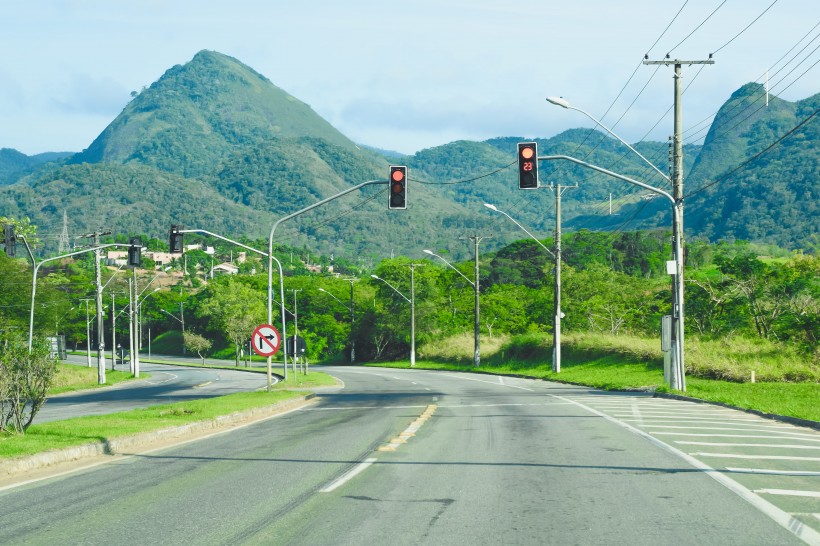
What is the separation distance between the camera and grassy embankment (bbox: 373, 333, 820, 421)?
2644 centimetres

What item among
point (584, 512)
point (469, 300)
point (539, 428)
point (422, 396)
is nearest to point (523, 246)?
point (469, 300)

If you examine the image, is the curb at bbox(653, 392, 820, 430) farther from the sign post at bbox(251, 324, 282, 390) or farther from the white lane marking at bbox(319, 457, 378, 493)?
the sign post at bbox(251, 324, 282, 390)

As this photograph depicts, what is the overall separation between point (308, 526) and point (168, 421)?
11.3m

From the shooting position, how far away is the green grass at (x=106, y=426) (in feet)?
45.5

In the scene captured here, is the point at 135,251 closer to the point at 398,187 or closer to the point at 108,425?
the point at 398,187

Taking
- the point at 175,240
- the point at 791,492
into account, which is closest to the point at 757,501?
the point at 791,492

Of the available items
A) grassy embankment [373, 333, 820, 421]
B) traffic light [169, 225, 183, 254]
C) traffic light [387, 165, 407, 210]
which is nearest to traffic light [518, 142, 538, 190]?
traffic light [387, 165, 407, 210]

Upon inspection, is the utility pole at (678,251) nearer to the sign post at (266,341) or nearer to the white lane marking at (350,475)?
the sign post at (266,341)

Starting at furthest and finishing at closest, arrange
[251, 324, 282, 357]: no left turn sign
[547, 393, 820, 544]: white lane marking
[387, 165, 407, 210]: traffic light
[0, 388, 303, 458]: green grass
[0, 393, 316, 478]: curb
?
[251, 324, 282, 357]: no left turn sign
[387, 165, 407, 210]: traffic light
[0, 388, 303, 458]: green grass
[0, 393, 316, 478]: curb
[547, 393, 820, 544]: white lane marking

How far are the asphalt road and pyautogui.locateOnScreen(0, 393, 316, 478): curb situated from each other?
75 centimetres

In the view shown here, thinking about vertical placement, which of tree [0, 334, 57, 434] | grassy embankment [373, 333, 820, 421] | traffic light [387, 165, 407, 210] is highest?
traffic light [387, 165, 407, 210]

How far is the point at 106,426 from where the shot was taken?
57.2 ft

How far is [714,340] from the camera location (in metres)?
44.2

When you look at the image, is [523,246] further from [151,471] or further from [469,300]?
[151,471]
